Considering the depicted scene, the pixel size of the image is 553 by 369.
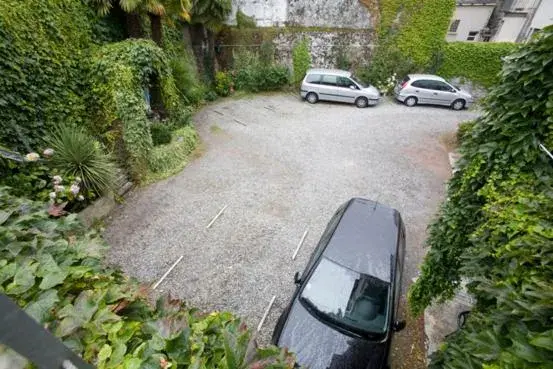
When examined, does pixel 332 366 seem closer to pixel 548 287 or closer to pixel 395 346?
pixel 395 346

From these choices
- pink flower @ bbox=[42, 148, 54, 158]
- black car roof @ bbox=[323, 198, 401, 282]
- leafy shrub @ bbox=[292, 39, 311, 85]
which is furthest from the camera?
leafy shrub @ bbox=[292, 39, 311, 85]

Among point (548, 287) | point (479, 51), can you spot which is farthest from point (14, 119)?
point (479, 51)

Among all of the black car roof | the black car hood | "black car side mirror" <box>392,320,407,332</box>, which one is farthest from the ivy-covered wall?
"black car side mirror" <box>392,320,407,332</box>

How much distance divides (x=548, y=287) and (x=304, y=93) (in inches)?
495

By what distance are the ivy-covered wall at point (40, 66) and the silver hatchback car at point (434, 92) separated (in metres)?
12.5

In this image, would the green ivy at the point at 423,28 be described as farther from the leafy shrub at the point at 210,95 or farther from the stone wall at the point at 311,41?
the leafy shrub at the point at 210,95

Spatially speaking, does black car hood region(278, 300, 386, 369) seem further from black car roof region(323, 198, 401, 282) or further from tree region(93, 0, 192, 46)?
tree region(93, 0, 192, 46)

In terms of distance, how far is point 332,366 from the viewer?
344cm

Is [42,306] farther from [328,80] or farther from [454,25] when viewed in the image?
[454,25]

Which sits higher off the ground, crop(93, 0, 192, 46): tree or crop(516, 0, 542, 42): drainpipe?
crop(516, 0, 542, 42): drainpipe

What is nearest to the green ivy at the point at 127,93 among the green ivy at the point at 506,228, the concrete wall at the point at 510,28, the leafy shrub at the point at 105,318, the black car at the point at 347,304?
the black car at the point at 347,304

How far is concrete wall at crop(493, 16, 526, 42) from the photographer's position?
17.4 m

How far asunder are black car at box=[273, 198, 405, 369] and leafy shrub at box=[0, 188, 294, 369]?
86.6 inches

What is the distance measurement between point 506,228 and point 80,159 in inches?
275
